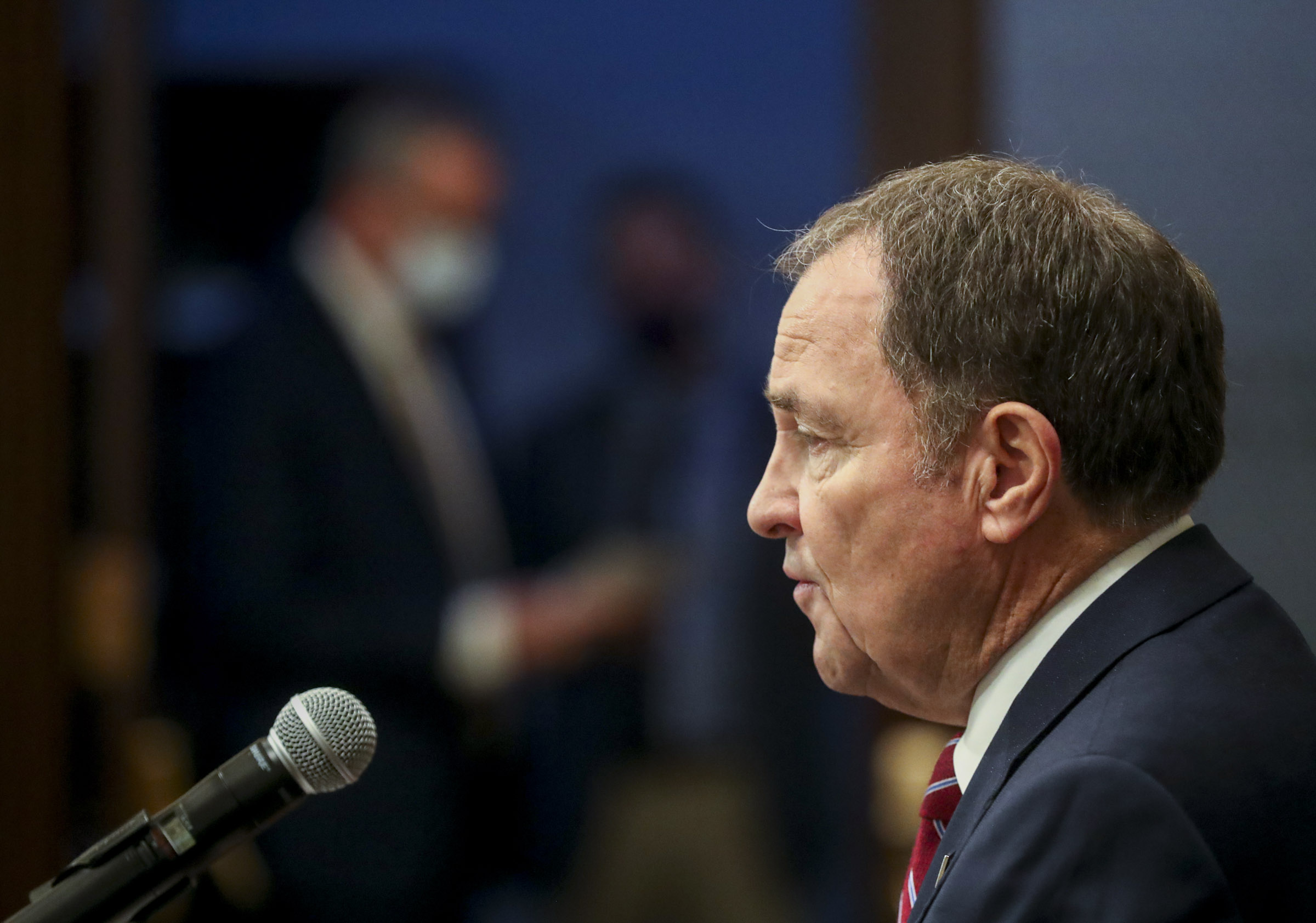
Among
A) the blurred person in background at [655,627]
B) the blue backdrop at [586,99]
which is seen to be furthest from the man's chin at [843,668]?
the blue backdrop at [586,99]

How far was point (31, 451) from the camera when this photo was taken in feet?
8.93

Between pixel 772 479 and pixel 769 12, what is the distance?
67.0 inches

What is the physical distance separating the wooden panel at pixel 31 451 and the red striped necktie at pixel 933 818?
2.11 metres

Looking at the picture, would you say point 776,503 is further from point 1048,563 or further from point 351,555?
point 351,555

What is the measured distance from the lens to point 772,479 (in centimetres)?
122

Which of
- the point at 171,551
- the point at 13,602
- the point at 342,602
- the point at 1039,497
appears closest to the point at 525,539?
the point at 342,602

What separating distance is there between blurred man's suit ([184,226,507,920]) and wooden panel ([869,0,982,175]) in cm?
101

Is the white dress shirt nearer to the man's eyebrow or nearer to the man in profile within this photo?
the man in profile

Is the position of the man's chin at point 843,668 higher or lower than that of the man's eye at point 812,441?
lower

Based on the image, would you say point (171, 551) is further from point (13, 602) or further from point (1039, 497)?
point (1039, 497)

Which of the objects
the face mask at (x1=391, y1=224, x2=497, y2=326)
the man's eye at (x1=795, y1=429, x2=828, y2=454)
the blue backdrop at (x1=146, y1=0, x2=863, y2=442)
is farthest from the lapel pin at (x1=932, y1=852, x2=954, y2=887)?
the face mask at (x1=391, y1=224, x2=497, y2=326)

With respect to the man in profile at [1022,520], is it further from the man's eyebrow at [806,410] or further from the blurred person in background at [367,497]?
the blurred person in background at [367,497]

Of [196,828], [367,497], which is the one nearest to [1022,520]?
[196,828]

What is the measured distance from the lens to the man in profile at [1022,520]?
0.92 meters
